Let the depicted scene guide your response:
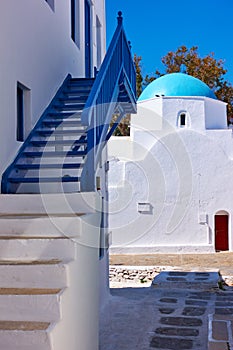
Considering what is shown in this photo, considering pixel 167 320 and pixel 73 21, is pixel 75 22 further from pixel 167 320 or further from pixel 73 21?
pixel 167 320

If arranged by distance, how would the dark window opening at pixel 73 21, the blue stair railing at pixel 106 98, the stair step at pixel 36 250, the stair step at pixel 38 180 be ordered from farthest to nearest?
1. the dark window opening at pixel 73 21
2. the stair step at pixel 38 180
3. the blue stair railing at pixel 106 98
4. the stair step at pixel 36 250

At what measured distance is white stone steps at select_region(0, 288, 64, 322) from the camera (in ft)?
10.7

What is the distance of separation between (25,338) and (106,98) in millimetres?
3794

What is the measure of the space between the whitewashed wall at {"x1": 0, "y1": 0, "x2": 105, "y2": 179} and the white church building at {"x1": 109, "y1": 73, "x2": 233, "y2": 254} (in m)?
12.8

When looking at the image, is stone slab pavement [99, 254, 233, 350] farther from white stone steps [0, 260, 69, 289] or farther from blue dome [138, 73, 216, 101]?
blue dome [138, 73, 216, 101]

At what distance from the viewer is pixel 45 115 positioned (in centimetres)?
685

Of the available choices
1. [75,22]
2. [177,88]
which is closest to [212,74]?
[177,88]

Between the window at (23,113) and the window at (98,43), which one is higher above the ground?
the window at (98,43)

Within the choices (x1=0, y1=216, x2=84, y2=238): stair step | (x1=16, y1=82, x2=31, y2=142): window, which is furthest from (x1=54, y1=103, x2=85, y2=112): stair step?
(x1=0, y1=216, x2=84, y2=238): stair step

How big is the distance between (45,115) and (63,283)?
3.82 metres

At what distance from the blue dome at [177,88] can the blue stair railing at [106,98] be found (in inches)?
567

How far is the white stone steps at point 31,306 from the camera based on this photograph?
3.26 meters

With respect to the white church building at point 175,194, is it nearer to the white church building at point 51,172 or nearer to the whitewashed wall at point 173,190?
the whitewashed wall at point 173,190

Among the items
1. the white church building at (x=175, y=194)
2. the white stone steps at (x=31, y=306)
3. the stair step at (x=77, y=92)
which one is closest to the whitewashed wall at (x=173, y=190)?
the white church building at (x=175, y=194)
